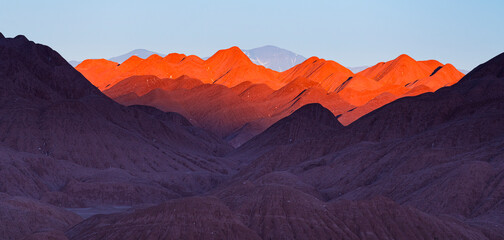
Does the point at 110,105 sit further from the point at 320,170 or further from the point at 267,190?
the point at 267,190

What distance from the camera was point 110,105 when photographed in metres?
187

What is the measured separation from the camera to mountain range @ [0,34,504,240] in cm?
8019

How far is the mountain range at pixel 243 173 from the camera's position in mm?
80188

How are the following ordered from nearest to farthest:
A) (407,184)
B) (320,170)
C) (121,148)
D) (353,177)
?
(407,184)
(353,177)
(320,170)
(121,148)

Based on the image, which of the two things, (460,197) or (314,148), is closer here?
(460,197)

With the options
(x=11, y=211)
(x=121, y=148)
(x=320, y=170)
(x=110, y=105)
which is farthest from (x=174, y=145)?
(x=11, y=211)

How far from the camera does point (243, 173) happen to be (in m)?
142

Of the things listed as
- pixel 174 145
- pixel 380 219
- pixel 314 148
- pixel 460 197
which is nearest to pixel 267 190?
pixel 380 219

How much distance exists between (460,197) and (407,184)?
10.6 m

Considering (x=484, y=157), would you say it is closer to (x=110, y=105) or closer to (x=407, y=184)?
(x=407, y=184)

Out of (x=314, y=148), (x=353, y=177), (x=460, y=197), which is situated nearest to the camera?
(x=460, y=197)

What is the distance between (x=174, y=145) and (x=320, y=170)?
68.8 metres

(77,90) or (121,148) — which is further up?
(77,90)

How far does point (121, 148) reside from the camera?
158 metres
